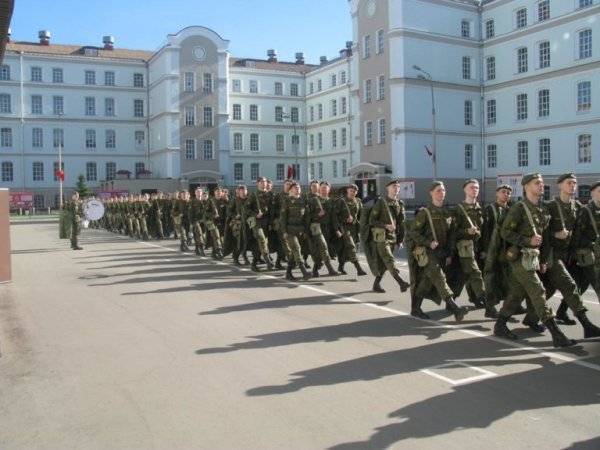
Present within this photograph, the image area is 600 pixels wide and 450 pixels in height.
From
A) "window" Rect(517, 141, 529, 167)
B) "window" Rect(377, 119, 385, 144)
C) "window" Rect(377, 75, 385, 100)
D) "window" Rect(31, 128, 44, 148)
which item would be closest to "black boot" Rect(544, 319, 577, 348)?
"window" Rect(377, 119, 385, 144)

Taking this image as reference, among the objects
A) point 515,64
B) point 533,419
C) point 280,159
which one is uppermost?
point 515,64

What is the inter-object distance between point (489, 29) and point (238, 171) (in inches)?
1302

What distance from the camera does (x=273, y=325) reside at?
8.90 metres

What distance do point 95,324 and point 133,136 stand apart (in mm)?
A: 70344

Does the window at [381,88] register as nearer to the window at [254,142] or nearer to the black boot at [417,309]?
the window at [254,142]

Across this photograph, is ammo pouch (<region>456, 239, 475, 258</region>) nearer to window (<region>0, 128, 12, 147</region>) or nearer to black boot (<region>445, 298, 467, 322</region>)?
black boot (<region>445, 298, 467, 322</region>)

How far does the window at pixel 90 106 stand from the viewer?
75188 mm

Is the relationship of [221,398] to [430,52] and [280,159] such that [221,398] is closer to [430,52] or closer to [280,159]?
[430,52]

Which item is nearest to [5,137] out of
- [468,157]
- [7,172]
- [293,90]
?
[7,172]

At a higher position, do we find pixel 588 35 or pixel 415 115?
pixel 588 35

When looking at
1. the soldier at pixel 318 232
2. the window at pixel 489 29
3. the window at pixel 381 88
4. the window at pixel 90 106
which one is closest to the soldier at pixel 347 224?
the soldier at pixel 318 232

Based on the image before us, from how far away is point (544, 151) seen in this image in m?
49.6

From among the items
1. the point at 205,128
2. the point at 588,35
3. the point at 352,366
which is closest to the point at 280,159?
the point at 205,128

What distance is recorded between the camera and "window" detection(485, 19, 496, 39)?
178 ft
